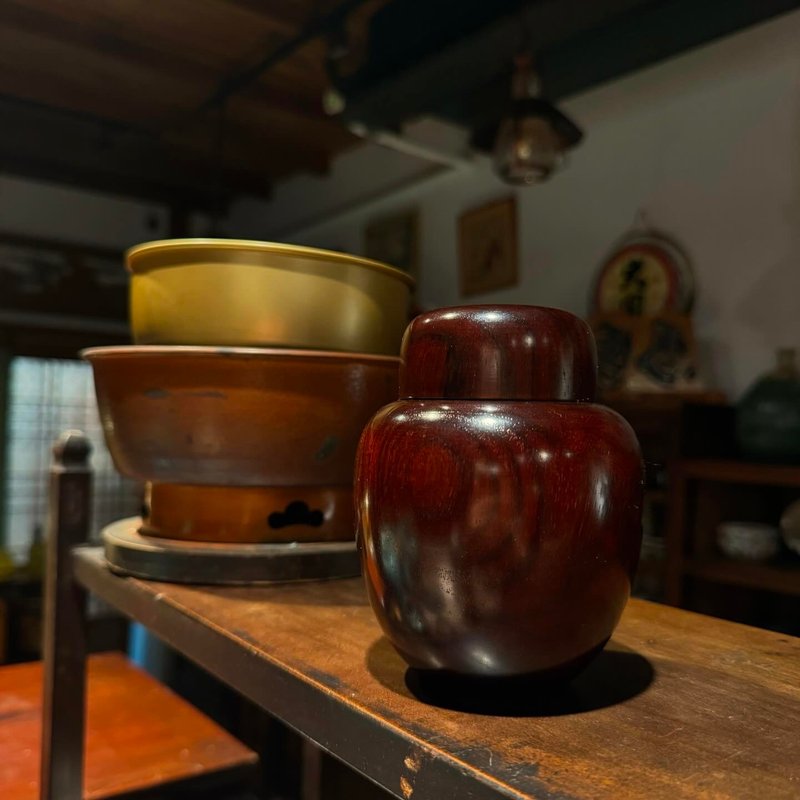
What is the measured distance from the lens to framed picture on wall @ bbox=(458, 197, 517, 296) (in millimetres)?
2797

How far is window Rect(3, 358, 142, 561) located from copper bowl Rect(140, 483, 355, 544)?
3.40m

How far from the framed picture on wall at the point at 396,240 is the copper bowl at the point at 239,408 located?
2.57 m

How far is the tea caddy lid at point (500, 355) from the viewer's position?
1.17 feet

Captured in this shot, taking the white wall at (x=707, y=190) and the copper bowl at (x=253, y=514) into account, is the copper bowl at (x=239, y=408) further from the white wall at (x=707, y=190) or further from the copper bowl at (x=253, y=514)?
the white wall at (x=707, y=190)

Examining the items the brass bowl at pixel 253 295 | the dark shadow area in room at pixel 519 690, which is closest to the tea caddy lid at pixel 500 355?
the dark shadow area in room at pixel 519 690

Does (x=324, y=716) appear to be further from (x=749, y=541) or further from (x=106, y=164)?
(x=106, y=164)

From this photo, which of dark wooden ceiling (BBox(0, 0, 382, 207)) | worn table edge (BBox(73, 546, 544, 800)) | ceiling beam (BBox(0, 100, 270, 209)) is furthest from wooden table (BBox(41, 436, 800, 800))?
ceiling beam (BBox(0, 100, 270, 209))

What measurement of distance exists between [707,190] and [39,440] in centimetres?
337

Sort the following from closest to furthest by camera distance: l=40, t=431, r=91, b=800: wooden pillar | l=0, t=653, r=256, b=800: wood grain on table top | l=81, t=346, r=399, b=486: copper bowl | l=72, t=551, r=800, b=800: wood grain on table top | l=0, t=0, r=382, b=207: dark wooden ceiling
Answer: l=72, t=551, r=800, b=800: wood grain on table top
l=81, t=346, r=399, b=486: copper bowl
l=40, t=431, r=91, b=800: wooden pillar
l=0, t=653, r=256, b=800: wood grain on table top
l=0, t=0, r=382, b=207: dark wooden ceiling

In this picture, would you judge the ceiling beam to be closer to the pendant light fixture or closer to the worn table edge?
the pendant light fixture

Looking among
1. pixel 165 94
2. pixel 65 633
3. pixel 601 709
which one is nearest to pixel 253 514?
pixel 65 633

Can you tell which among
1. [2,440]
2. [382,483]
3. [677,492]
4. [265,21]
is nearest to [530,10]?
[265,21]

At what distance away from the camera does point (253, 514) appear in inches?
24.9

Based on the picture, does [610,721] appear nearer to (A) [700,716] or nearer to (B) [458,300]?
(A) [700,716]
